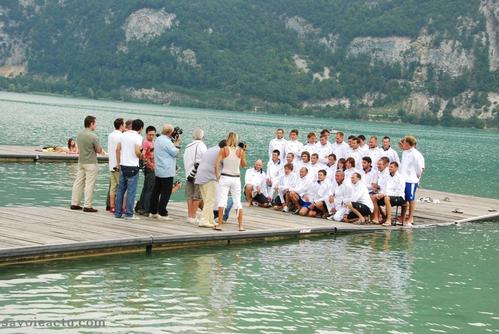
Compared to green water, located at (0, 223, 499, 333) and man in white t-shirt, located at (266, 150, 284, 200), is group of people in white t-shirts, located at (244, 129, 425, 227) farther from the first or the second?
green water, located at (0, 223, 499, 333)

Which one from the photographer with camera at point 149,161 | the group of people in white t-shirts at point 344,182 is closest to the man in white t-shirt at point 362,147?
the group of people in white t-shirts at point 344,182

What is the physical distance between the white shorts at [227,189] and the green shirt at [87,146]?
2646mm

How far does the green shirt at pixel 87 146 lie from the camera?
1823 centimetres

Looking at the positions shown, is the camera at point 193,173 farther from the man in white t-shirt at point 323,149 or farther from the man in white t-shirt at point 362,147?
the man in white t-shirt at point 362,147

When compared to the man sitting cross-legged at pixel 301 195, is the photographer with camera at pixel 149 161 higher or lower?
higher

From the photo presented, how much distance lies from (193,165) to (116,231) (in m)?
2.54

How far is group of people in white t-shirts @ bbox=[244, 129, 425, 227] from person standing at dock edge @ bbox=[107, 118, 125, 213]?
5.08m

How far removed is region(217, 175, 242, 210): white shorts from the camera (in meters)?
18.2

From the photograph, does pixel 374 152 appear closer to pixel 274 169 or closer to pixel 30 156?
pixel 274 169

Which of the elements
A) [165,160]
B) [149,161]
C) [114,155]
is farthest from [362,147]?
[114,155]

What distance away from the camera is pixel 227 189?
18391 millimetres

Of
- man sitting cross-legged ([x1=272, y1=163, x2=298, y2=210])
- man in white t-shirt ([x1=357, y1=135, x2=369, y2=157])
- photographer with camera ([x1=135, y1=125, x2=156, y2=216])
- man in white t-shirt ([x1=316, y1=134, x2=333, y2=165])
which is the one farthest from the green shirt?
man in white t-shirt ([x1=357, y1=135, x2=369, y2=157])

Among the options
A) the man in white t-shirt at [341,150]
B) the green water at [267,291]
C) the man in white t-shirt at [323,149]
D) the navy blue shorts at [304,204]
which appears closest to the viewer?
the green water at [267,291]

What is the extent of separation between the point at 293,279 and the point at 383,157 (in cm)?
727
